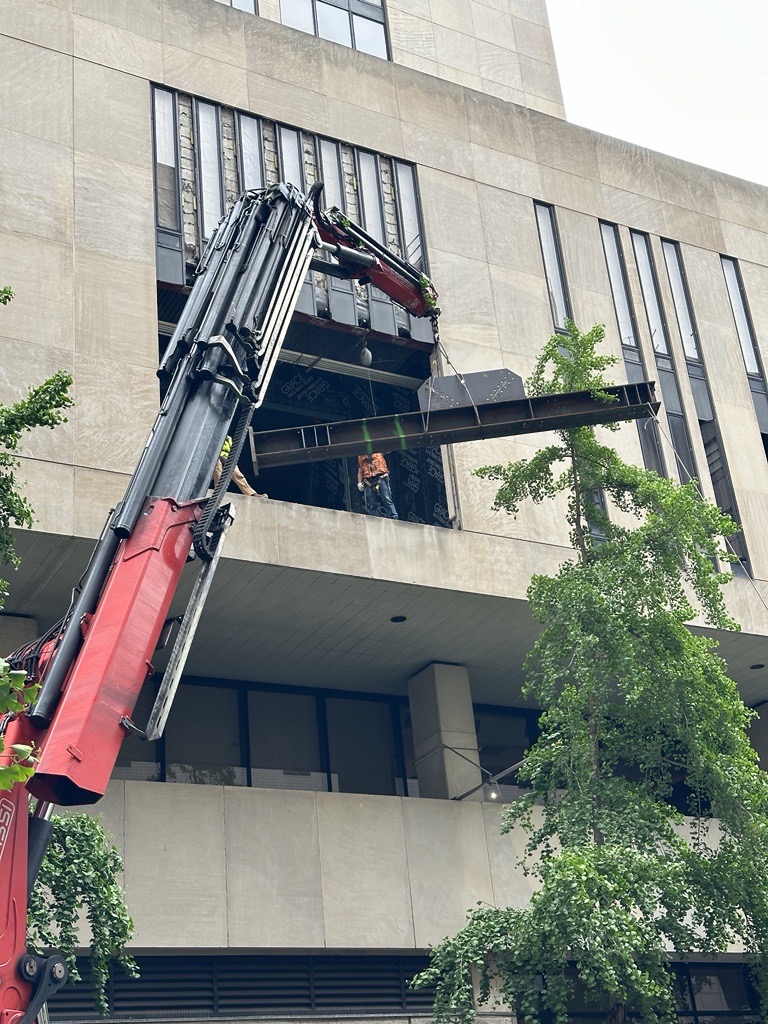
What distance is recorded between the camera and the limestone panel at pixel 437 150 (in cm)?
2916

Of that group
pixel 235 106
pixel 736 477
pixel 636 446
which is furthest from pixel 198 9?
pixel 736 477

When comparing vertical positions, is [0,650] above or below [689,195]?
below

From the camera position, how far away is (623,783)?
17.8 meters

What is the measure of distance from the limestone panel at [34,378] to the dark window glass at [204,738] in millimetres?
7536

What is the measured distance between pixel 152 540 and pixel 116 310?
39.5ft

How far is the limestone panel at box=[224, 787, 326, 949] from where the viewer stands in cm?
2244

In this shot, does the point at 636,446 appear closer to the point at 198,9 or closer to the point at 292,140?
the point at 292,140

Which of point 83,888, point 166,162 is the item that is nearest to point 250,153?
point 166,162

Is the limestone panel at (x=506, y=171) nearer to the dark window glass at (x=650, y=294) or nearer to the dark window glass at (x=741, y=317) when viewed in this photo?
the dark window glass at (x=650, y=294)

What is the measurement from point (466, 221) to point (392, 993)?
53.4 ft

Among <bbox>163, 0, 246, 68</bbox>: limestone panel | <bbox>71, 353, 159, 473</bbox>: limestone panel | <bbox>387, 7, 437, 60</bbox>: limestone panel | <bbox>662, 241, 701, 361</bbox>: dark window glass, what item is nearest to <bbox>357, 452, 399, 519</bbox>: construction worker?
<bbox>71, 353, 159, 473</bbox>: limestone panel

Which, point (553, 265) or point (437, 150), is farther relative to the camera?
point (553, 265)

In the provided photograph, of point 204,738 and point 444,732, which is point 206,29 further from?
point 444,732

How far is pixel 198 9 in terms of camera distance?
27531 mm
